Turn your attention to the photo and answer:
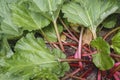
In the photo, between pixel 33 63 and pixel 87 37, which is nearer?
pixel 33 63

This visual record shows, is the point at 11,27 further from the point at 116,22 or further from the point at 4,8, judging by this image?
the point at 116,22

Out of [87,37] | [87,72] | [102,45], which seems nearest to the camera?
[102,45]

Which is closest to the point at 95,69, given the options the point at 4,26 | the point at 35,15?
the point at 35,15

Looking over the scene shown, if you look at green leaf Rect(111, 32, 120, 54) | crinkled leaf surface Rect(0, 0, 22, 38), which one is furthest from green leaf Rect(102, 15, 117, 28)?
crinkled leaf surface Rect(0, 0, 22, 38)

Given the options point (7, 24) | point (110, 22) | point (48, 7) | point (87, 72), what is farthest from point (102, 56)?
point (7, 24)

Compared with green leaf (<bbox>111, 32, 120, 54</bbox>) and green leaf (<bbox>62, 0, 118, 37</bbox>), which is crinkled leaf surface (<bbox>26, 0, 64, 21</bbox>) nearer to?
green leaf (<bbox>62, 0, 118, 37</bbox>)

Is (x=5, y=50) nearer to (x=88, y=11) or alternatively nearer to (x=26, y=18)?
(x=26, y=18)

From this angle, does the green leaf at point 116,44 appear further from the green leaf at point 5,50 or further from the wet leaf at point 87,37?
the green leaf at point 5,50
